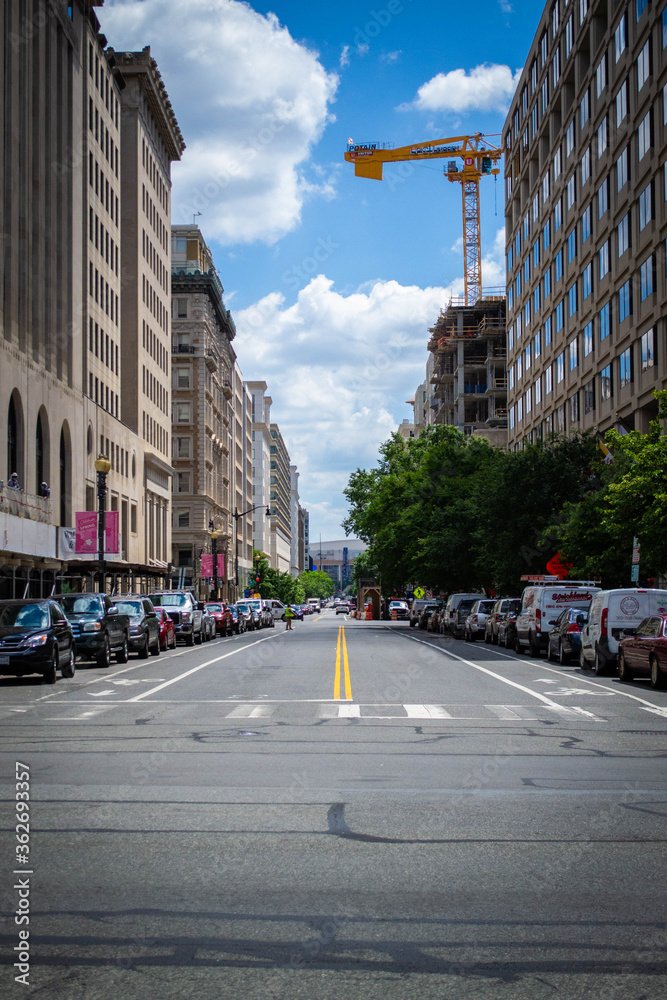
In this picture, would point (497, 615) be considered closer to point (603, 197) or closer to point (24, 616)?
point (24, 616)

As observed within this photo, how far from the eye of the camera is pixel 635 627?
2366 cm

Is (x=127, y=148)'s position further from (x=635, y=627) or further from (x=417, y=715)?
(x=417, y=715)

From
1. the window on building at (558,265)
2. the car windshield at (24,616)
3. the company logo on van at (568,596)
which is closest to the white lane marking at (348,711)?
the car windshield at (24,616)

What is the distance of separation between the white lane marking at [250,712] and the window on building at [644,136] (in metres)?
35.5

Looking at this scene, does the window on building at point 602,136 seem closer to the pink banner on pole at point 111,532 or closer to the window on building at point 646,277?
the window on building at point 646,277

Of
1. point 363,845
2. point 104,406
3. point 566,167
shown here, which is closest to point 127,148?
point 104,406

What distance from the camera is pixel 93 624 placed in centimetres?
2731

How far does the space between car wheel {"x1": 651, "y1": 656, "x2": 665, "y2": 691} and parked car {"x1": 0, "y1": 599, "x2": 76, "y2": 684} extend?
11473 millimetres

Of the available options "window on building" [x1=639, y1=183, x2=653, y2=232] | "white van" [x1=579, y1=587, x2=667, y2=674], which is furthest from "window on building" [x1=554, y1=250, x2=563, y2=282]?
"white van" [x1=579, y1=587, x2=667, y2=674]

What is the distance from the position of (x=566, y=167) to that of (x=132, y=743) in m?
54.1

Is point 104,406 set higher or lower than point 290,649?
higher

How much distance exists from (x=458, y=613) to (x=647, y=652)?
2940cm

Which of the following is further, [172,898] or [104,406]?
[104,406]

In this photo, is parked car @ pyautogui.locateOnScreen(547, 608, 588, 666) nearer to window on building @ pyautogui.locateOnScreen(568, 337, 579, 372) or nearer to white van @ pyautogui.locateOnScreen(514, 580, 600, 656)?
white van @ pyautogui.locateOnScreen(514, 580, 600, 656)
